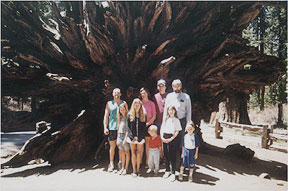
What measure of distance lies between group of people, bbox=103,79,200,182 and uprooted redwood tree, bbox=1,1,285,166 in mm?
1182

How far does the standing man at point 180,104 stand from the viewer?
4621mm

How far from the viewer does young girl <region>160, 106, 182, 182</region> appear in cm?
446

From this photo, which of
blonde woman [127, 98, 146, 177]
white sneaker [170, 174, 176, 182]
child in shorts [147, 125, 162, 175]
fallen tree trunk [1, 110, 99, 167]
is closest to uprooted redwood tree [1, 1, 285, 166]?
fallen tree trunk [1, 110, 99, 167]

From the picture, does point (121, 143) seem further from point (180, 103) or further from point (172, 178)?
point (180, 103)

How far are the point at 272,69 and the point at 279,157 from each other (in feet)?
13.9

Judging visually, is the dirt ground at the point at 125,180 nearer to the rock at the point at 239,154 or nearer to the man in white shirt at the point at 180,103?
the rock at the point at 239,154

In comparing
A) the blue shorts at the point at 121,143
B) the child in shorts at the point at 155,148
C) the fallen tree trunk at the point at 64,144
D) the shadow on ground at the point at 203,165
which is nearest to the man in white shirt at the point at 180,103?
the child in shorts at the point at 155,148

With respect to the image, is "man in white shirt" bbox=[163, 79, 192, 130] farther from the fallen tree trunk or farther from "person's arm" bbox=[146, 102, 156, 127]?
the fallen tree trunk

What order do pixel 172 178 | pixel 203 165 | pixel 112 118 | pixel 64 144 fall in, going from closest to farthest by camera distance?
pixel 172 178 → pixel 112 118 → pixel 203 165 → pixel 64 144

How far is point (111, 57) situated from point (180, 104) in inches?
114

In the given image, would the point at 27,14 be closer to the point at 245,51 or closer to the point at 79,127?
the point at 79,127

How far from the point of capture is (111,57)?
21.2 ft

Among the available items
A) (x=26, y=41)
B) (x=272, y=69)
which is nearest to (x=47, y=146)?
(x=26, y=41)

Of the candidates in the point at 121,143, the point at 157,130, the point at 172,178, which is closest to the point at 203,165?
the point at 172,178
